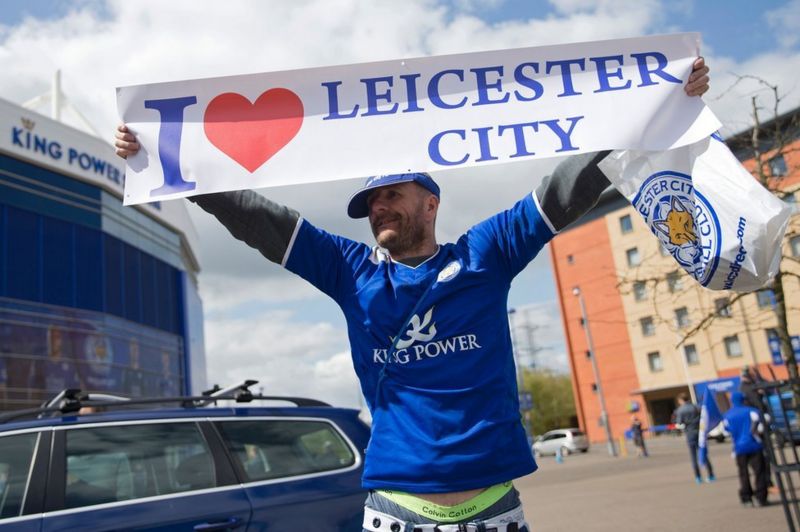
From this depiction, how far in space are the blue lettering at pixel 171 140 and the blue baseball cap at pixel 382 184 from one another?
62 cm

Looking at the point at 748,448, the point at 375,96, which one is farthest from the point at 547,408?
the point at 375,96

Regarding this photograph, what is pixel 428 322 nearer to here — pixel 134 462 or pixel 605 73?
pixel 605 73

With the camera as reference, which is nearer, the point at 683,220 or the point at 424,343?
the point at 424,343

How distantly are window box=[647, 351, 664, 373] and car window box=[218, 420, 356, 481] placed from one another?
50.1 metres

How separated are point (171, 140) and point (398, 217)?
3.33 ft

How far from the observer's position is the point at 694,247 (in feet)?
8.88

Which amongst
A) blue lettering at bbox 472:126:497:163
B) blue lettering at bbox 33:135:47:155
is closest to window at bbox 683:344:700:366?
blue lettering at bbox 33:135:47:155

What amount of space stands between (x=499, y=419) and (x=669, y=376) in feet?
170

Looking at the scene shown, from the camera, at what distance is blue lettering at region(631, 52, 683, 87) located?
9.71 ft

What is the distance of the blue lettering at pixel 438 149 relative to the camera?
9.24ft

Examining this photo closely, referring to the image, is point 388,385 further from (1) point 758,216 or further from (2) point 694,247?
(1) point 758,216

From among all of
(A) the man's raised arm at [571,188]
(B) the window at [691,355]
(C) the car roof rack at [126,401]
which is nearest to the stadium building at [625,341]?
(B) the window at [691,355]

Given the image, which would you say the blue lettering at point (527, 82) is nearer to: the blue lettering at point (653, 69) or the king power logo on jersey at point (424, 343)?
the blue lettering at point (653, 69)

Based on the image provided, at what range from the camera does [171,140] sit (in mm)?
2914
